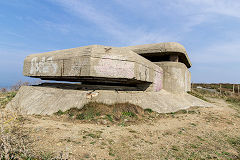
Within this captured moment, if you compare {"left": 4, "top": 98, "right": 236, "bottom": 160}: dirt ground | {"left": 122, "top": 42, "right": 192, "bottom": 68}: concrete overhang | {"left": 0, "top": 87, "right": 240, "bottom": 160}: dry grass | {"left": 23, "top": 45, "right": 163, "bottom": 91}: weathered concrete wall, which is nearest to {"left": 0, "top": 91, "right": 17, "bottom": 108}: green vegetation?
{"left": 23, "top": 45, "right": 163, "bottom": 91}: weathered concrete wall

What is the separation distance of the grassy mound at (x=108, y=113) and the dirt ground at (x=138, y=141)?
377 mm

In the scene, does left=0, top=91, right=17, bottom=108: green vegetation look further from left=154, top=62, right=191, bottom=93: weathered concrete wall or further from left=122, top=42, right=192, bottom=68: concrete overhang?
left=154, top=62, right=191, bottom=93: weathered concrete wall

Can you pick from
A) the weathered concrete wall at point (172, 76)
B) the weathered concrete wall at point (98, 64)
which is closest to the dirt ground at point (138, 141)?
the weathered concrete wall at point (98, 64)

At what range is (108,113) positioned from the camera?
596 centimetres

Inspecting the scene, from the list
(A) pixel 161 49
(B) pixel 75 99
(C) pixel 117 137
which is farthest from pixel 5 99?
(A) pixel 161 49

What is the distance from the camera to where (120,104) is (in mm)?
6484

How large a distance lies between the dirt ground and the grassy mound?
1.24 feet

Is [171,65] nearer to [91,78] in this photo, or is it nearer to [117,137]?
[91,78]

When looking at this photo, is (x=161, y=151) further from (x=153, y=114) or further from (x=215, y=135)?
(x=153, y=114)

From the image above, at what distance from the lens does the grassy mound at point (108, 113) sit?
5.64 meters

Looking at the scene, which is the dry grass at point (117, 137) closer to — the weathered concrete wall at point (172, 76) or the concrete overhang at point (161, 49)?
the weathered concrete wall at point (172, 76)

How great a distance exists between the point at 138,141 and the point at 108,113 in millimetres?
2243

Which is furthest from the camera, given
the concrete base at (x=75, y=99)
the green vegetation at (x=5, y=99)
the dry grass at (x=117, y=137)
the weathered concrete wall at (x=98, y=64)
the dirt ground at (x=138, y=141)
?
the green vegetation at (x=5, y=99)

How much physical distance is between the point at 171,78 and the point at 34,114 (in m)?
9.22
